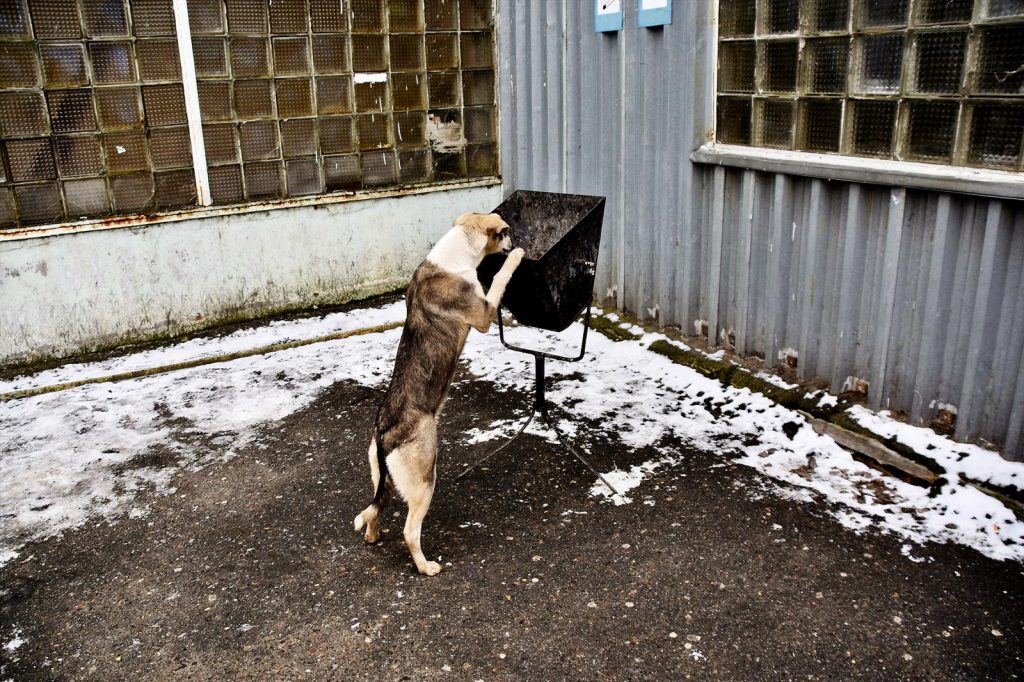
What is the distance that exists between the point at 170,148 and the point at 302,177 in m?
1.14

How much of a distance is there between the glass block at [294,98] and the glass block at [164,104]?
82 centimetres

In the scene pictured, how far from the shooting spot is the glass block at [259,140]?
7102 millimetres

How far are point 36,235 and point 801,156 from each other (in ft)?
19.0

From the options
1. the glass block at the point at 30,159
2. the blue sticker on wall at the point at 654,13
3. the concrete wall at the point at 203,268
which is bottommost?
the concrete wall at the point at 203,268

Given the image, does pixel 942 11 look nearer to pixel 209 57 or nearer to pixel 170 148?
pixel 209 57

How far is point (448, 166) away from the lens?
8109 mm

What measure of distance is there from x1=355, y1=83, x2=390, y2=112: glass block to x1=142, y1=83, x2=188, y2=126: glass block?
153 cm

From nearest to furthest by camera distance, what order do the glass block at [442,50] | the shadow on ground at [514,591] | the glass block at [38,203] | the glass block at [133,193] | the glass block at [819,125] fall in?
the shadow on ground at [514,591] < the glass block at [819,125] < the glass block at [38,203] < the glass block at [133,193] < the glass block at [442,50]

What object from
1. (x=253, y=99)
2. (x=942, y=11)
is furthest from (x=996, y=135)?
(x=253, y=99)

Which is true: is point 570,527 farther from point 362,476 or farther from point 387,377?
point 387,377

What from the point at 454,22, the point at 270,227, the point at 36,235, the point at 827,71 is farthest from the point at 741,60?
the point at 36,235

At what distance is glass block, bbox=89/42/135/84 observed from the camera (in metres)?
6.40

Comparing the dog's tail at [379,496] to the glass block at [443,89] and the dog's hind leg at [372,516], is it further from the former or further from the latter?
the glass block at [443,89]

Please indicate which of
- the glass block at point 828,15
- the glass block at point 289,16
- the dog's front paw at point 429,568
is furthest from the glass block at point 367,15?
the dog's front paw at point 429,568
